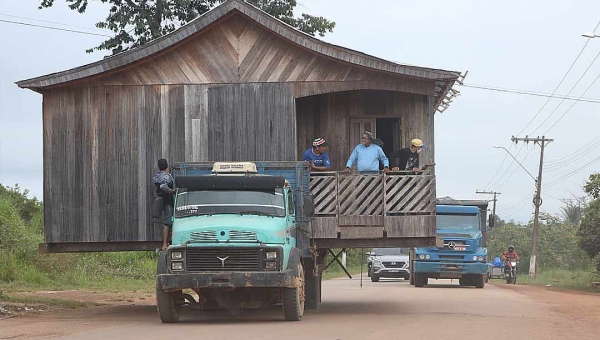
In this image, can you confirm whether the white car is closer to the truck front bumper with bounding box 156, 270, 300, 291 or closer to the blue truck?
the blue truck

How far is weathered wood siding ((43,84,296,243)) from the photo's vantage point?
64.9ft

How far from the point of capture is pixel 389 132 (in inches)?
941

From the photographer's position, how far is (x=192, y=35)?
20.1m

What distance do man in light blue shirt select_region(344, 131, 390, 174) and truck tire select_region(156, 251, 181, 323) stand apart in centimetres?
510

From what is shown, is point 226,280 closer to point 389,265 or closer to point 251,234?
point 251,234

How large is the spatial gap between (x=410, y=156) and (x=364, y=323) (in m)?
5.33

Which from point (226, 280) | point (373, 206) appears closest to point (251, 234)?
point (226, 280)

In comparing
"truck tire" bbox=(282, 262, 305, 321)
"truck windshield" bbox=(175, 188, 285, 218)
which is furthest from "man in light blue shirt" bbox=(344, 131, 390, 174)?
"truck tire" bbox=(282, 262, 305, 321)

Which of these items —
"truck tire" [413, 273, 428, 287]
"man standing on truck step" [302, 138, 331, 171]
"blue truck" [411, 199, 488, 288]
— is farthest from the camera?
"truck tire" [413, 273, 428, 287]

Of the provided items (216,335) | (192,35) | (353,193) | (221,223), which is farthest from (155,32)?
(216,335)

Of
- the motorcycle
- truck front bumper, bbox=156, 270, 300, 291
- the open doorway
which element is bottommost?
the motorcycle

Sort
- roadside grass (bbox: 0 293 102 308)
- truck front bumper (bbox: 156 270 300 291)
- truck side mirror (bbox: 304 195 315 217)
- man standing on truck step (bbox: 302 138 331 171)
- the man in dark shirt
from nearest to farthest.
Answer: truck front bumper (bbox: 156 270 300 291) → truck side mirror (bbox: 304 195 315 217) → the man in dark shirt → man standing on truck step (bbox: 302 138 331 171) → roadside grass (bbox: 0 293 102 308)

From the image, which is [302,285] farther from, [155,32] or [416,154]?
[155,32]

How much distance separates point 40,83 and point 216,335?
8485 millimetres
